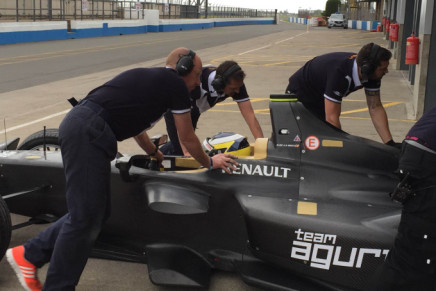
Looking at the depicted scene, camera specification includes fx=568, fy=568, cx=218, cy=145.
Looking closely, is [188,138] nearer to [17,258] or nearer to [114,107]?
[114,107]

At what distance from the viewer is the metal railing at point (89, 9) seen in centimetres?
3143

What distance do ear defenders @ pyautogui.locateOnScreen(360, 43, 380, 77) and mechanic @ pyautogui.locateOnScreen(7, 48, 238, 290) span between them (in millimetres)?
1237

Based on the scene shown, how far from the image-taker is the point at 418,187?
265 cm

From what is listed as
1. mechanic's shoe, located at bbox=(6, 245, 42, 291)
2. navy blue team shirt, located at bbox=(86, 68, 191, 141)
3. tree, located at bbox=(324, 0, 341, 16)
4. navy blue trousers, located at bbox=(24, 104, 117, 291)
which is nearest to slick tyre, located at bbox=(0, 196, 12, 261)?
mechanic's shoe, located at bbox=(6, 245, 42, 291)

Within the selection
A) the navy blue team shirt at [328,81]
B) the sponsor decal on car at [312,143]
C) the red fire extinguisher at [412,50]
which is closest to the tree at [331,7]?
the red fire extinguisher at [412,50]

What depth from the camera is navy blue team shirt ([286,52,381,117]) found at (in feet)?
13.4

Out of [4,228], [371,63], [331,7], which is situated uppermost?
[331,7]

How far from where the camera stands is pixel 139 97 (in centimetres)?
Answer: 315

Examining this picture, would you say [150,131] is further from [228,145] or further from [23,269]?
[23,269]

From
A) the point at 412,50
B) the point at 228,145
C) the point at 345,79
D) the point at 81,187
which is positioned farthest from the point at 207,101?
the point at 412,50

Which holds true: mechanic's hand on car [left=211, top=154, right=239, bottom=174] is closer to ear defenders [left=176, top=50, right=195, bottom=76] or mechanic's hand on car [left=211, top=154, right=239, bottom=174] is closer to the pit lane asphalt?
ear defenders [left=176, top=50, right=195, bottom=76]

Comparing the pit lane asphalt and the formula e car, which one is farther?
the pit lane asphalt

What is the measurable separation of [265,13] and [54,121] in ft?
286

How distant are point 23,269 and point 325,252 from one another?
1.77 metres
